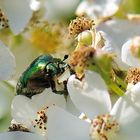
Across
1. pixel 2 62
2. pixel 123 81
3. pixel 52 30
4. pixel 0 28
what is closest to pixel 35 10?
pixel 52 30

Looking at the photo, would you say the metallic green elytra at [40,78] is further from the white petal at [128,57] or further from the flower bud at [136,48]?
the flower bud at [136,48]

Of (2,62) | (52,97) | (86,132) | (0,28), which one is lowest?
(86,132)

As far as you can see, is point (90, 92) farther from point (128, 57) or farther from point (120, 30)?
point (120, 30)

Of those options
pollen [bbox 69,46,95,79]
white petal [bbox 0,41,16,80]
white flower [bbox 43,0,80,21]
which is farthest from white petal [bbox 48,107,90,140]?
white flower [bbox 43,0,80,21]

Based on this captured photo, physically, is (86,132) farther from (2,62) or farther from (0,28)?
(0,28)

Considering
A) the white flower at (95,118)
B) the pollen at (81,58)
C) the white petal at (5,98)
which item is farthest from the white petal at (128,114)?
the white petal at (5,98)

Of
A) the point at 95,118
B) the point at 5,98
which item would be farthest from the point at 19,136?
the point at 5,98
